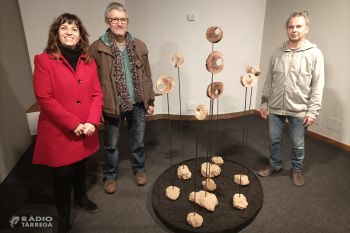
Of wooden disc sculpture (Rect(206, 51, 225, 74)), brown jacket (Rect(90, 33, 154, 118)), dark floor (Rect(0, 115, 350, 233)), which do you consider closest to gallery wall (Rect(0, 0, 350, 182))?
dark floor (Rect(0, 115, 350, 233))

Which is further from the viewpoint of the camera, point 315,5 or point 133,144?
point 315,5

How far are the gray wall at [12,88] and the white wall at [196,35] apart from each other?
132 cm

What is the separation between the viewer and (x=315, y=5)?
8.47 ft

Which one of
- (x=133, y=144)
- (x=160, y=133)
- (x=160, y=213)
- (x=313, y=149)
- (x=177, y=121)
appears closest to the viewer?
(x=160, y=213)

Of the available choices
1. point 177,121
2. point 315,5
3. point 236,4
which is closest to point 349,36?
point 315,5

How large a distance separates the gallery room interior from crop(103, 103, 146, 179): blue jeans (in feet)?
0.70

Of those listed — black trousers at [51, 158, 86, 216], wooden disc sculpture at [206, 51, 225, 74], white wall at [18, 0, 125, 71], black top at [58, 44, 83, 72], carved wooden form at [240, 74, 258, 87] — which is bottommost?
black trousers at [51, 158, 86, 216]

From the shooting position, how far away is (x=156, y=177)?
80.0 inches

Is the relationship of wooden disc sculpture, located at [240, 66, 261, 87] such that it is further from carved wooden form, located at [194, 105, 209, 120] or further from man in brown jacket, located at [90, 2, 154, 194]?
man in brown jacket, located at [90, 2, 154, 194]

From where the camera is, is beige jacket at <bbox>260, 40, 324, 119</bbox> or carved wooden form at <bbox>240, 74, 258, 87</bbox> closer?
carved wooden form at <bbox>240, 74, 258, 87</bbox>

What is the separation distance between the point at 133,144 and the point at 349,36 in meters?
2.34

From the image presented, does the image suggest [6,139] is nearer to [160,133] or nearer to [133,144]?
[133,144]

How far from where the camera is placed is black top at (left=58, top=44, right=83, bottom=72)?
3.97 feet

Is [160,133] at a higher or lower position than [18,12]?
lower
